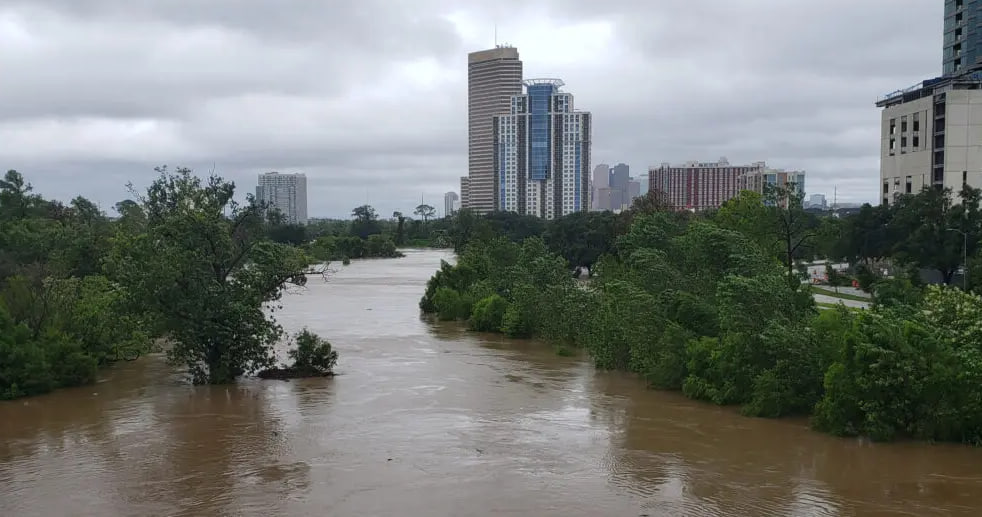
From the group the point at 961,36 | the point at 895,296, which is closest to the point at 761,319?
the point at 895,296

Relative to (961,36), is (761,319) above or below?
below

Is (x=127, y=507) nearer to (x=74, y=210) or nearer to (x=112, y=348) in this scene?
(x=112, y=348)

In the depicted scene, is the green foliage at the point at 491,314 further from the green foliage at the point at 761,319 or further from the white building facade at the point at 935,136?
the white building facade at the point at 935,136

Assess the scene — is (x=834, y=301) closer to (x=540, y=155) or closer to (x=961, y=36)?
(x=961, y=36)

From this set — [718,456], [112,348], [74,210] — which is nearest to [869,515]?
[718,456]

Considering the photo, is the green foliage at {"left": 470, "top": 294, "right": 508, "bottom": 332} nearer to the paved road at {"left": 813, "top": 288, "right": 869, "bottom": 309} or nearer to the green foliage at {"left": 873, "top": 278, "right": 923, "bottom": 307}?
the green foliage at {"left": 873, "top": 278, "right": 923, "bottom": 307}

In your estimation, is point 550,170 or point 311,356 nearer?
point 311,356
